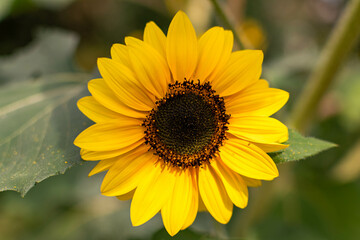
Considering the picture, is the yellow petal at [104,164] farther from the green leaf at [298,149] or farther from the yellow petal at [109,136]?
the green leaf at [298,149]

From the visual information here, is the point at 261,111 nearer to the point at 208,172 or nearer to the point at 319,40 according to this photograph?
the point at 208,172

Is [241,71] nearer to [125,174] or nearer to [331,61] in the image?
[125,174]

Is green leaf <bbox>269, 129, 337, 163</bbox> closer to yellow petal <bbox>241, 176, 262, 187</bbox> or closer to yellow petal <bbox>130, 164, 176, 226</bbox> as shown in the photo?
yellow petal <bbox>241, 176, 262, 187</bbox>

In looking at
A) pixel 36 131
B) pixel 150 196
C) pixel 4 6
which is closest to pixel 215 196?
pixel 150 196

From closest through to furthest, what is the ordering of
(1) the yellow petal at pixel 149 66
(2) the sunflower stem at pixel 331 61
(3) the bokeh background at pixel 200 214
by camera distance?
(1) the yellow petal at pixel 149 66, (2) the sunflower stem at pixel 331 61, (3) the bokeh background at pixel 200 214

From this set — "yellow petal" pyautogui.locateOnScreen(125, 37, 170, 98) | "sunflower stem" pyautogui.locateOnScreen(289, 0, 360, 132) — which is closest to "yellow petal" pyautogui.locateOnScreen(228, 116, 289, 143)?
"yellow petal" pyautogui.locateOnScreen(125, 37, 170, 98)

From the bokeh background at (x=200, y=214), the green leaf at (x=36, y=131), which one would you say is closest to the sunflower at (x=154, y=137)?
the green leaf at (x=36, y=131)

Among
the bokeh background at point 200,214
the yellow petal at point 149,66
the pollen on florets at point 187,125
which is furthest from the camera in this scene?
the bokeh background at point 200,214
